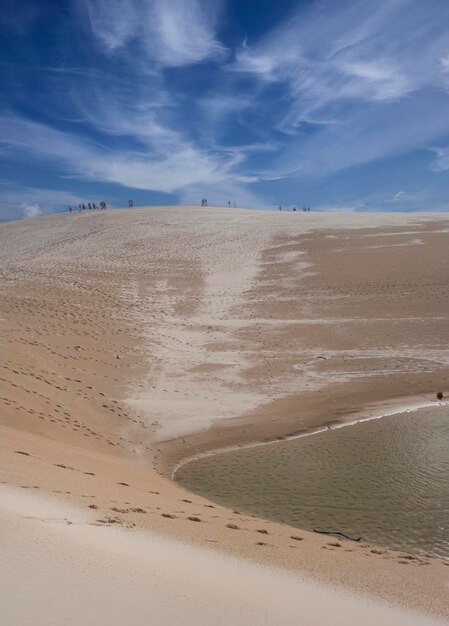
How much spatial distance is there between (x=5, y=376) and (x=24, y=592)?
32.6 ft

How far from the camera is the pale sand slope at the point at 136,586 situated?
293cm

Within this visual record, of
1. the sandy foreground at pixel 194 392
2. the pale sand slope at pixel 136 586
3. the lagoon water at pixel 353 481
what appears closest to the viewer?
the pale sand slope at pixel 136 586

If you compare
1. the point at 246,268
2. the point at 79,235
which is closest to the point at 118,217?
the point at 79,235

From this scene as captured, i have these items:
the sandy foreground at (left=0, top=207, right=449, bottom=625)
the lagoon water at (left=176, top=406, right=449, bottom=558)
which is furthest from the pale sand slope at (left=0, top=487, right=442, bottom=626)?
the lagoon water at (left=176, top=406, right=449, bottom=558)

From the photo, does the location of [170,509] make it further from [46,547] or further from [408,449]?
[408,449]

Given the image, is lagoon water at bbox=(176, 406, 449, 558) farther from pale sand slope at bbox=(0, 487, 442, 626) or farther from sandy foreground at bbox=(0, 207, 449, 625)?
pale sand slope at bbox=(0, 487, 442, 626)

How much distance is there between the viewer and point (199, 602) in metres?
3.28

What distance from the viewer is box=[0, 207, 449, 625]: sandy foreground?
3.65m

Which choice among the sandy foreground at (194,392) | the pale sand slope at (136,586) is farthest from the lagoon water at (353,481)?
the pale sand slope at (136,586)

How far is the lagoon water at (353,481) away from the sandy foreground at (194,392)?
75 cm

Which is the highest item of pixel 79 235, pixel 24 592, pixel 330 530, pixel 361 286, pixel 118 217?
pixel 118 217

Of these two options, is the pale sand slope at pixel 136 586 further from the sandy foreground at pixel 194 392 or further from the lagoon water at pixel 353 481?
the lagoon water at pixel 353 481

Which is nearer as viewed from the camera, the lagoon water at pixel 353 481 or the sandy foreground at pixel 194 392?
the sandy foreground at pixel 194 392

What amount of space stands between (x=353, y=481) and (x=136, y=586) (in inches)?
250
